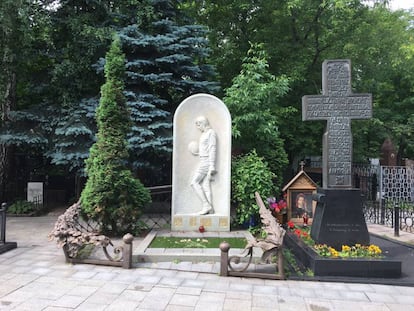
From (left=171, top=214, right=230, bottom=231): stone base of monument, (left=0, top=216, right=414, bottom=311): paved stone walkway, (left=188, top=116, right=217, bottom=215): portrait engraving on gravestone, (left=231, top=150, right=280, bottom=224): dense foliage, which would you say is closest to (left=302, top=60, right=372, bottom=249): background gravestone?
(left=0, top=216, right=414, bottom=311): paved stone walkway

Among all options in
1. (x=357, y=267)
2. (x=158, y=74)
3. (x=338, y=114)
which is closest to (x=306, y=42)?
(x=158, y=74)

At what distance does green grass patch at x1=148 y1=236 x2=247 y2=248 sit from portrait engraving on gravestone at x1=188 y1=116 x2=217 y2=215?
1.21m

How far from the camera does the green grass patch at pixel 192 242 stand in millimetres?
7027

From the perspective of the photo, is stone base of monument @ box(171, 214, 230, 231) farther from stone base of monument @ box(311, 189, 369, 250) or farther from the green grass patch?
stone base of monument @ box(311, 189, 369, 250)

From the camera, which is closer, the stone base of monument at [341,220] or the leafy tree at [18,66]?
the stone base of monument at [341,220]

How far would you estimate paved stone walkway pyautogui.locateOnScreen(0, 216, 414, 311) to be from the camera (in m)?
4.27

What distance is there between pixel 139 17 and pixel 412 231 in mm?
10722

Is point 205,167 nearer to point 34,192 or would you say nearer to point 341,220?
point 341,220

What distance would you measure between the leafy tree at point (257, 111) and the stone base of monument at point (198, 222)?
3.03 metres

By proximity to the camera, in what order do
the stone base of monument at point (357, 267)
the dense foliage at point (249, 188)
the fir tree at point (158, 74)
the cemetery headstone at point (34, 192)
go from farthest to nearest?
the cemetery headstone at point (34, 192) → the fir tree at point (158, 74) → the dense foliage at point (249, 188) → the stone base of monument at point (357, 267)

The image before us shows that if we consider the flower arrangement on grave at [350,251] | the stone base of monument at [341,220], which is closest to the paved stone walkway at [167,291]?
the flower arrangement on grave at [350,251]

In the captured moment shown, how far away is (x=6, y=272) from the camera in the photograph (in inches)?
213

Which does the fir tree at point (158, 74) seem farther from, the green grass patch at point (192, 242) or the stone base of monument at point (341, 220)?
the stone base of monument at point (341, 220)

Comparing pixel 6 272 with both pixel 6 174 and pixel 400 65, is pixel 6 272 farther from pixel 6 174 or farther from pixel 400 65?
pixel 400 65
